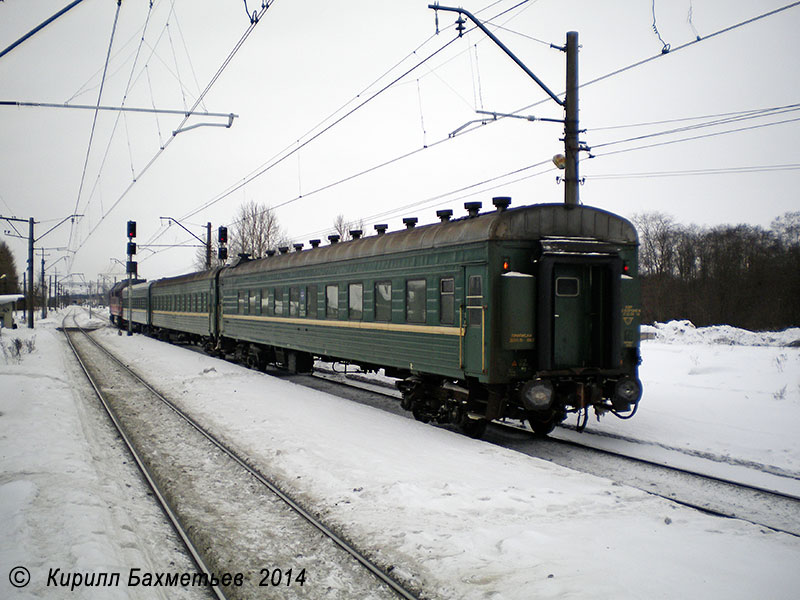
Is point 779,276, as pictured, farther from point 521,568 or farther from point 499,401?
point 521,568

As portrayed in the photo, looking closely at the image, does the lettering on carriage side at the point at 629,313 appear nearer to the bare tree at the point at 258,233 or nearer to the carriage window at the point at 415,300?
the carriage window at the point at 415,300

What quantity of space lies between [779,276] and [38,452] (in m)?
48.3

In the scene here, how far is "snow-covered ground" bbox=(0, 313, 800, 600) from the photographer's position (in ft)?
14.9

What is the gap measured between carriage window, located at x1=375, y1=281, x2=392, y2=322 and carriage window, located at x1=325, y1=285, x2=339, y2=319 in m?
1.87

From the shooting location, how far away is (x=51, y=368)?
17953 millimetres

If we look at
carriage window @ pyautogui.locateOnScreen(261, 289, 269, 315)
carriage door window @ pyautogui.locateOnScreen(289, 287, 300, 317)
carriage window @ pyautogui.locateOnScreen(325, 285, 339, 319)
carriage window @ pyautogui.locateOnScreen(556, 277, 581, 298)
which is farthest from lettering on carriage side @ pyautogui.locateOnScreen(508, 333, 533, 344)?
carriage window @ pyautogui.locateOnScreen(261, 289, 269, 315)

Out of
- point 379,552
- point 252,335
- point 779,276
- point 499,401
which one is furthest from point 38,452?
point 779,276

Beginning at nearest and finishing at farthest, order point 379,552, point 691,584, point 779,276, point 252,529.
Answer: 1. point 691,584
2. point 379,552
3. point 252,529
4. point 779,276

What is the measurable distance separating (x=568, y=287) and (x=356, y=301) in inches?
198

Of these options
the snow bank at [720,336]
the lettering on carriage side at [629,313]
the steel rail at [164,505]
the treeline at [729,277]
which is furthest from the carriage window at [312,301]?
the treeline at [729,277]

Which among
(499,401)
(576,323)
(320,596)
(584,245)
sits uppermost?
(584,245)

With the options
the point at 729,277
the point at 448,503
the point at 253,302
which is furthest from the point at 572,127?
the point at 729,277

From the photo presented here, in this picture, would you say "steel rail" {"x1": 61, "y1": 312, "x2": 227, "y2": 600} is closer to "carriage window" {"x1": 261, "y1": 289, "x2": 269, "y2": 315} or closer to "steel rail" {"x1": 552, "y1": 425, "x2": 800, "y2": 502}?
"carriage window" {"x1": 261, "y1": 289, "x2": 269, "y2": 315}


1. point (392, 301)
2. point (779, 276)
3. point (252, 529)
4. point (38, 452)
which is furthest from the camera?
point (779, 276)
